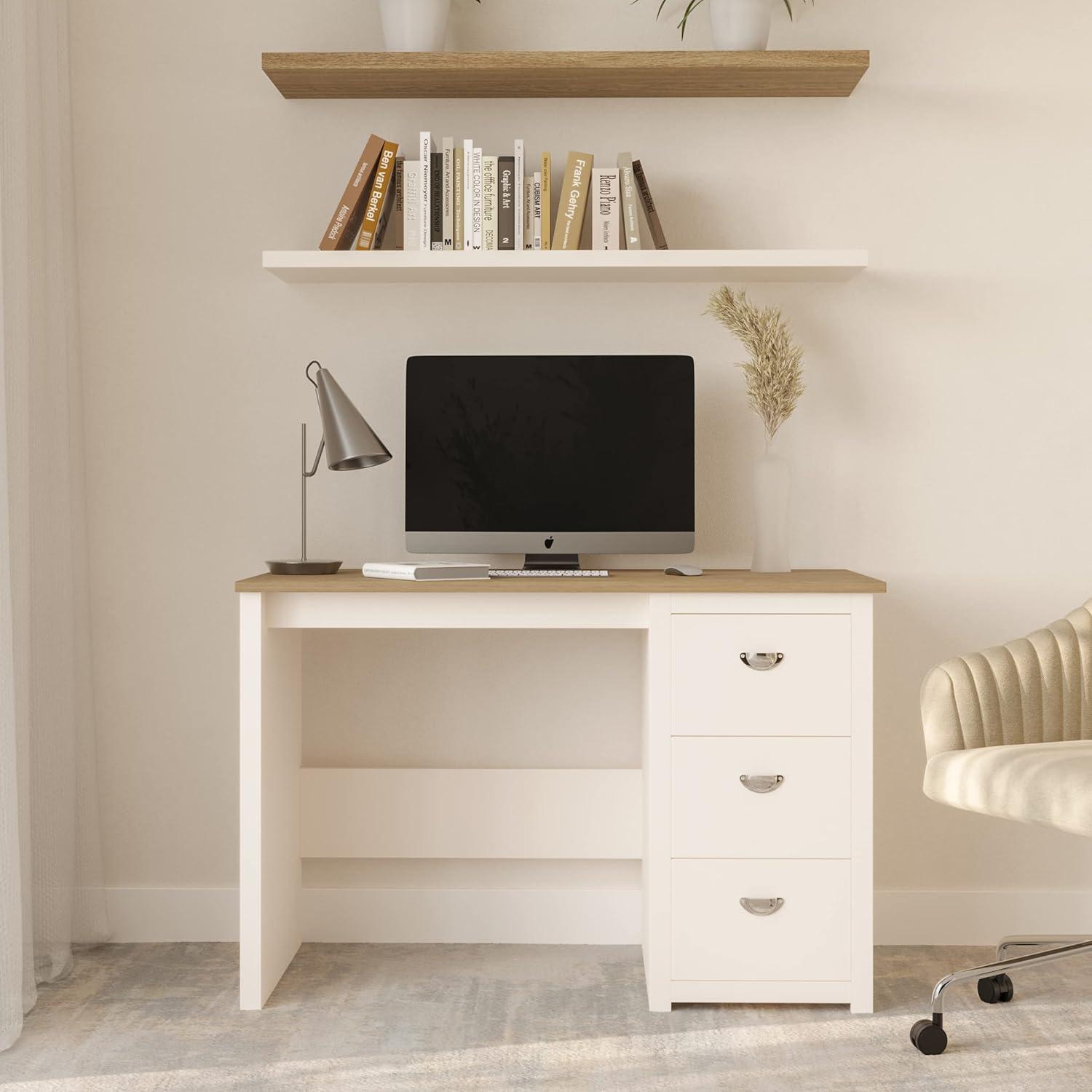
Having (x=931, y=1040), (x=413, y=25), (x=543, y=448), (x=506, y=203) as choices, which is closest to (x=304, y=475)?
(x=543, y=448)

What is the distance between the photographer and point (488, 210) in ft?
7.65

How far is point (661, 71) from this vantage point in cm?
231

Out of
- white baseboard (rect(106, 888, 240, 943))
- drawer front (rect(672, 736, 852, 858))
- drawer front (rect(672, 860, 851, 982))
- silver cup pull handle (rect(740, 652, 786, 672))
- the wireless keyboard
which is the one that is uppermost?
the wireless keyboard

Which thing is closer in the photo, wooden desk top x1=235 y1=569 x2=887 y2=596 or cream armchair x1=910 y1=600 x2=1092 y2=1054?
cream armchair x1=910 y1=600 x2=1092 y2=1054

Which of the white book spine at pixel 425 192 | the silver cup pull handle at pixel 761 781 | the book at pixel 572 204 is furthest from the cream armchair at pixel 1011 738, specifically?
the white book spine at pixel 425 192

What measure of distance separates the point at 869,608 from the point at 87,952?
1.85 metres

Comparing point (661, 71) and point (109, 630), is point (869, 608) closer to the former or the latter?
point (661, 71)

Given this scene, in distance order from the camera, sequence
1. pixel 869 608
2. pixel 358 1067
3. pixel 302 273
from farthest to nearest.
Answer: pixel 302 273, pixel 869 608, pixel 358 1067

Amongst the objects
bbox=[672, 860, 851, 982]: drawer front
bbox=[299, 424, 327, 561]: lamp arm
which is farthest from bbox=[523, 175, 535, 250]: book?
bbox=[672, 860, 851, 982]: drawer front

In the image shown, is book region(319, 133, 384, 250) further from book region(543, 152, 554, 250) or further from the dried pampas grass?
the dried pampas grass

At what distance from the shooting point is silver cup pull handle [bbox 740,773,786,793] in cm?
205

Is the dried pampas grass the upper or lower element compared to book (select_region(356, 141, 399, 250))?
lower

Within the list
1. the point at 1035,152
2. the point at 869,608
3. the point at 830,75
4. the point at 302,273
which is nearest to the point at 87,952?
the point at 302,273

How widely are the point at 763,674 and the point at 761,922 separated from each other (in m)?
0.47
